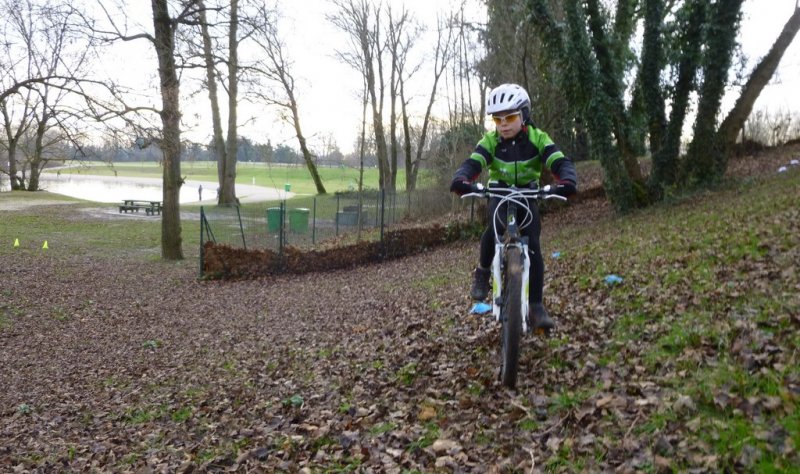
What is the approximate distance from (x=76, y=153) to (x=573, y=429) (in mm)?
16484

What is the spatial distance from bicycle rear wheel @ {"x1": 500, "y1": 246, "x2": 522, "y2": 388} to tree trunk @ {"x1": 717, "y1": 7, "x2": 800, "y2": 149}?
1365 centimetres

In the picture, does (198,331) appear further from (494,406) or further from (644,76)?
(644,76)

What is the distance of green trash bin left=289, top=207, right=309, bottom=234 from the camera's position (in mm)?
20117

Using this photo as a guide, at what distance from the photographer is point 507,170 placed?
5570mm

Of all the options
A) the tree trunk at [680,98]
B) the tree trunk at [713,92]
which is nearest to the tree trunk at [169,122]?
the tree trunk at [680,98]

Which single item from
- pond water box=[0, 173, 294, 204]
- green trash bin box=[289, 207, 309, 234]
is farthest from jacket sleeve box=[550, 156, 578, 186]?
pond water box=[0, 173, 294, 204]

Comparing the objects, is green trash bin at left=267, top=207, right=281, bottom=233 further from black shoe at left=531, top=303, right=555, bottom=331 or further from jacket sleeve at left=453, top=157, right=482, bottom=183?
black shoe at left=531, top=303, right=555, bottom=331

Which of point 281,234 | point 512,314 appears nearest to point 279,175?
point 281,234

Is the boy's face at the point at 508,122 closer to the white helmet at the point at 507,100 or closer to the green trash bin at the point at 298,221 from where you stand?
the white helmet at the point at 507,100

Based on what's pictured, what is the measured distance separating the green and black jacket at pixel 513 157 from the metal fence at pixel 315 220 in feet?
43.2

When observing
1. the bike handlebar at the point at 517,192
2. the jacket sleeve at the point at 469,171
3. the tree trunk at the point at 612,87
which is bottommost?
the bike handlebar at the point at 517,192

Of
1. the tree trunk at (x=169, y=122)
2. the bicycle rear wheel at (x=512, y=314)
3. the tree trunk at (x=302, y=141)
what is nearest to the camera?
the bicycle rear wheel at (x=512, y=314)

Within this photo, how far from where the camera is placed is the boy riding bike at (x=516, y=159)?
5.41m

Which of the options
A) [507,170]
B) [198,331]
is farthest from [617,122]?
[507,170]
